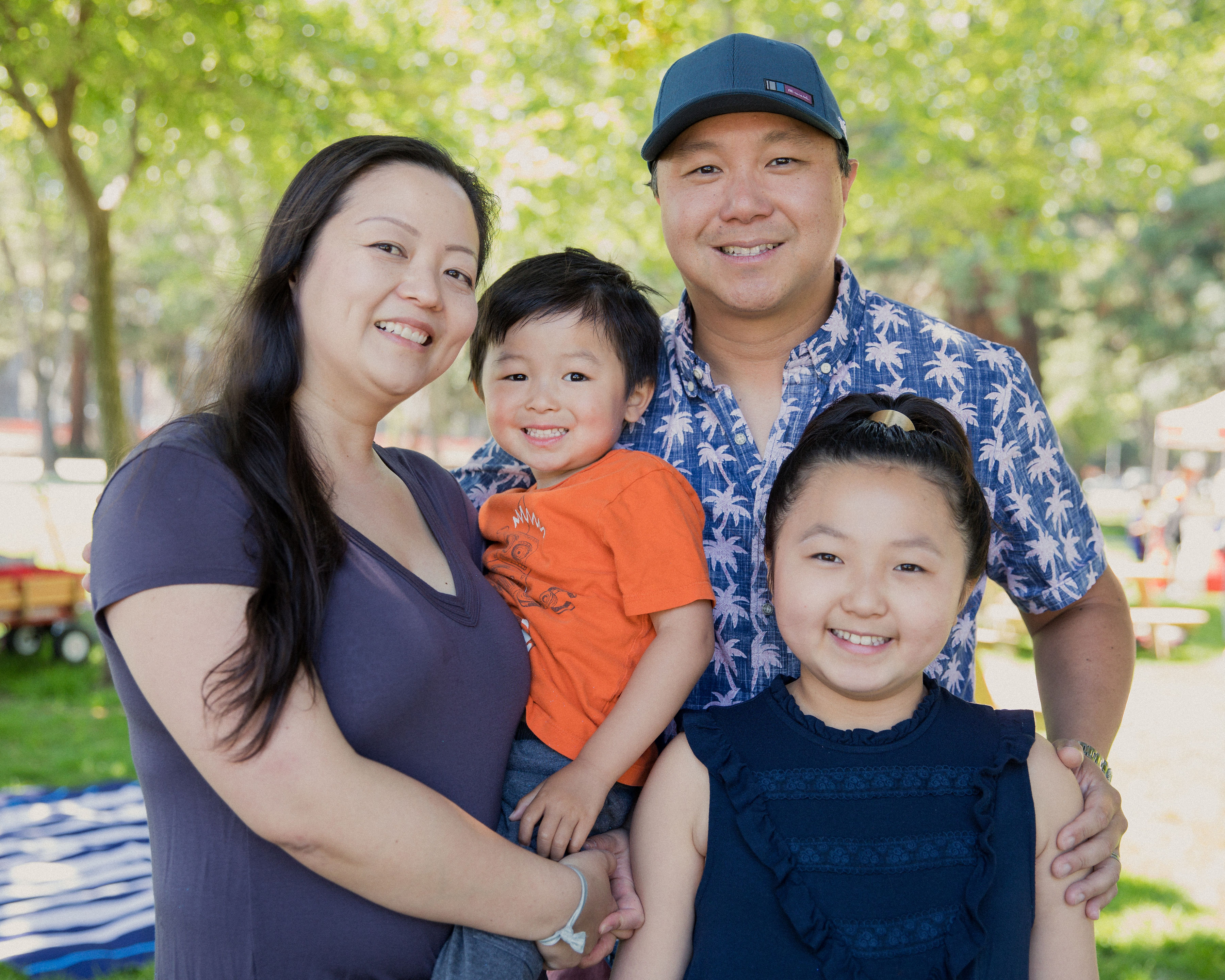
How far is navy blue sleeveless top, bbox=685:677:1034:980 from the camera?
170 cm

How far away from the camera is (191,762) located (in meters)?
1.62

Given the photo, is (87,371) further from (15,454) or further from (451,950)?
(451,950)

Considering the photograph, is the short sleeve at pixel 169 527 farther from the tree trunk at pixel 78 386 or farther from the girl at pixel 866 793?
the tree trunk at pixel 78 386

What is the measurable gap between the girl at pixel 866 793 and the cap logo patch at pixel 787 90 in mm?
897

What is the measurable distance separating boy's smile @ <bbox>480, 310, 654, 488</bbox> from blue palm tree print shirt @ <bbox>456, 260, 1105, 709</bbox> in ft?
0.59

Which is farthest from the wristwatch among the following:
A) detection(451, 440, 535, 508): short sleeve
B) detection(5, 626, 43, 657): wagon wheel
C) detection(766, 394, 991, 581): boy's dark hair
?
detection(5, 626, 43, 657): wagon wheel

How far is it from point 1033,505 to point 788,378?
2.11 ft

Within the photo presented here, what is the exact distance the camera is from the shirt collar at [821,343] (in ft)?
7.92

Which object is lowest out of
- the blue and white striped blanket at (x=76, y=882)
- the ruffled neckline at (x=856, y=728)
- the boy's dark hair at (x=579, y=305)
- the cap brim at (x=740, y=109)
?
the blue and white striped blanket at (x=76, y=882)

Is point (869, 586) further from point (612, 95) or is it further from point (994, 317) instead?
point (994, 317)

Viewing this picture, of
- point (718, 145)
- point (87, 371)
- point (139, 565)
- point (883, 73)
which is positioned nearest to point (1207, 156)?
point (883, 73)

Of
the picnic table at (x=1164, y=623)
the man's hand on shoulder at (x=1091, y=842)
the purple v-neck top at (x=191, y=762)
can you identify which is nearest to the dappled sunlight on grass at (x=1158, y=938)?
the man's hand on shoulder at (x=1091, y=842)

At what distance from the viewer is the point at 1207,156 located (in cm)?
2338

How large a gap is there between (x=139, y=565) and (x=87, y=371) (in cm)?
3784
